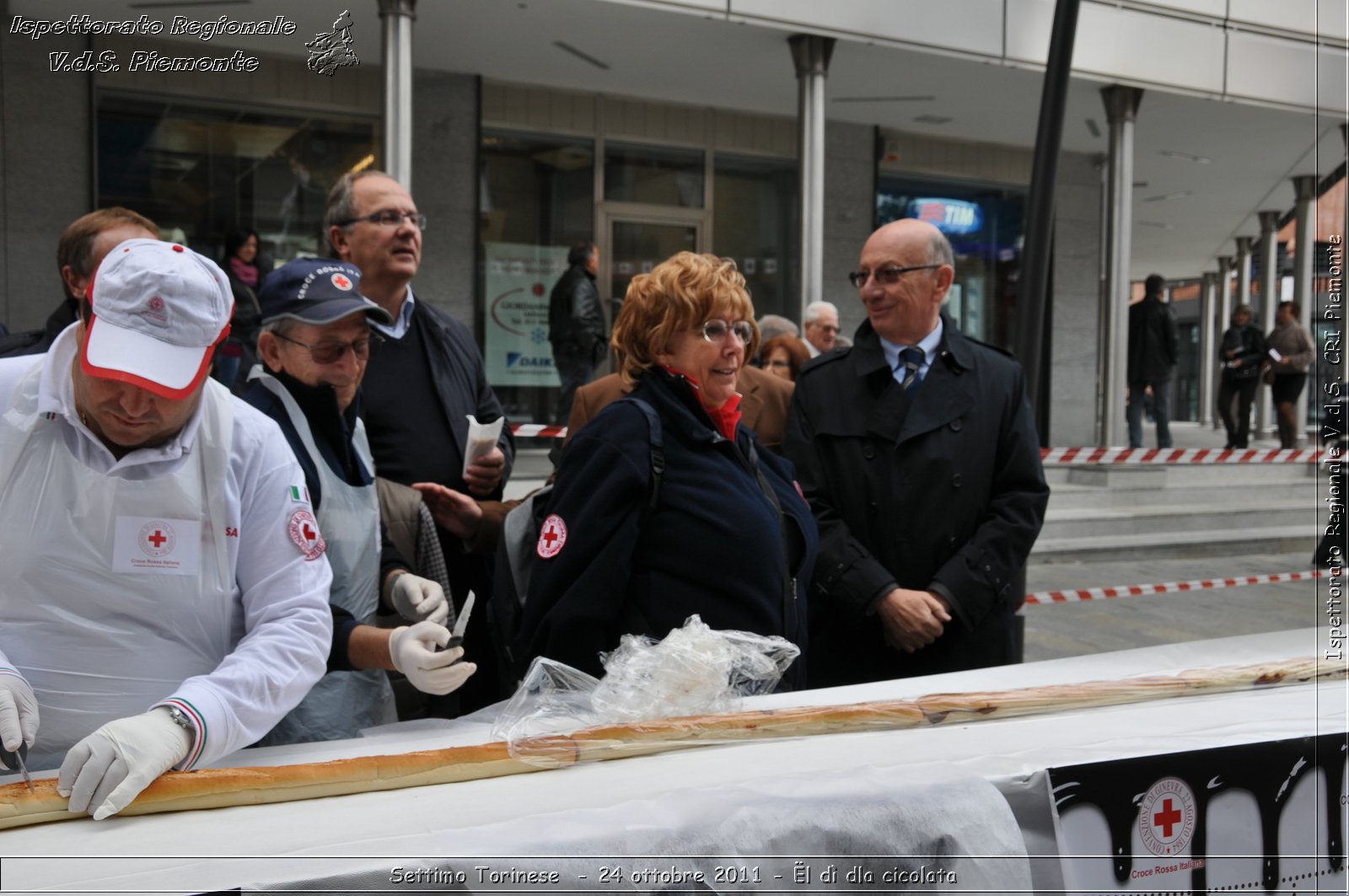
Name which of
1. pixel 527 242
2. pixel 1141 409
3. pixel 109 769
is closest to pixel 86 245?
pixel 109 769

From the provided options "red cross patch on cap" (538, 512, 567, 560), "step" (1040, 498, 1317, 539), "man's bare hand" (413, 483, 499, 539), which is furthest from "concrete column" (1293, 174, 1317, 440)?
"red cross patch on cap" (538, 512, 567, 560)

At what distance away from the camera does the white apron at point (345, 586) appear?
228cm

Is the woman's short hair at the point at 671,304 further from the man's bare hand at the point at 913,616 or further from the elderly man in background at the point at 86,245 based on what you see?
the elderly man in background at the point at 86,245

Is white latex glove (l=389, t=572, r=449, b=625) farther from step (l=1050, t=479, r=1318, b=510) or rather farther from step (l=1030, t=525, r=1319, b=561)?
step (l=1050, t=479, r=1318, b=510)

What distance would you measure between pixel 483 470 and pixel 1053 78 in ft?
8.11

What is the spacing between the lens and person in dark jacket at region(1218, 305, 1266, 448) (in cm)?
1526

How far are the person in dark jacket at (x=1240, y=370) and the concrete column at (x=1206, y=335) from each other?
13.4 meters

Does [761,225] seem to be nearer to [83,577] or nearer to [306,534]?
[306,534]

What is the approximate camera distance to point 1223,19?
1148 centimetres

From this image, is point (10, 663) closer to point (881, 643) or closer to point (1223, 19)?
point (881, 643)

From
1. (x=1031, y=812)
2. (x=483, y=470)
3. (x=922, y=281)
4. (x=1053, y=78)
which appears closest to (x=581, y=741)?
(x=1031, y=812)

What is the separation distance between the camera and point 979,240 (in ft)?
47.8

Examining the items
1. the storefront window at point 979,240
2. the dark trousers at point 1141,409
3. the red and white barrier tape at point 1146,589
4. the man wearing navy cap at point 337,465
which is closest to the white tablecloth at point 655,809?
the man wearing navy cap at point 337,465

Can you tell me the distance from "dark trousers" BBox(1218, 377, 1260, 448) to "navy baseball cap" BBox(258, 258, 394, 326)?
15466 mm
